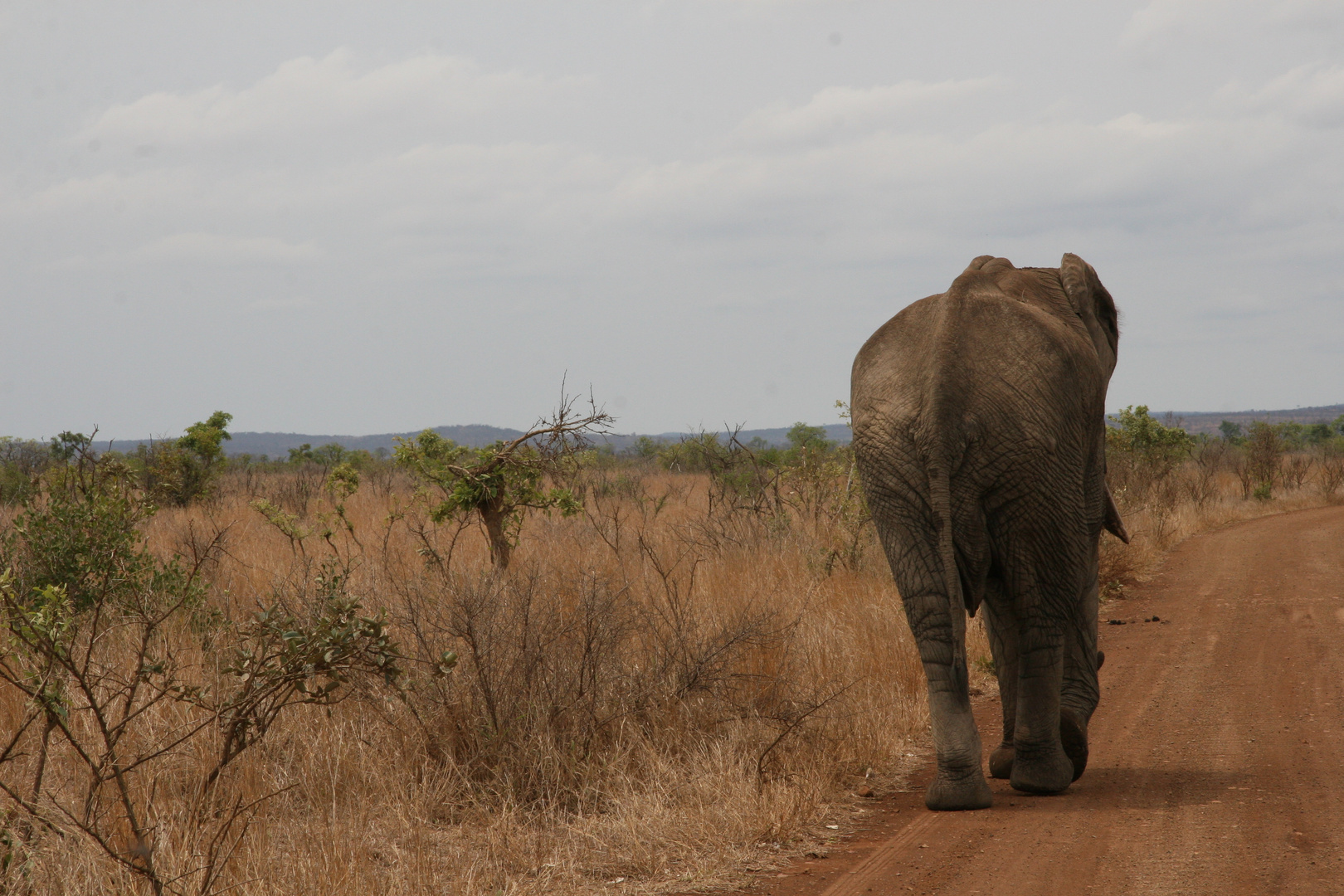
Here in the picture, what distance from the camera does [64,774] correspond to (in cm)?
513

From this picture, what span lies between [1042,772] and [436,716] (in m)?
2.93

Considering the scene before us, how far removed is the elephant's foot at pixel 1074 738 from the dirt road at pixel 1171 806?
0.11 m

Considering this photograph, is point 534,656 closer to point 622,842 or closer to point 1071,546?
point 622,842

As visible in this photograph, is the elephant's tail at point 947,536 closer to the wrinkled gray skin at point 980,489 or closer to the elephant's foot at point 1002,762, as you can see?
the wrinkled gray skin at point 980,489

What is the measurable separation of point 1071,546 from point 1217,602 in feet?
25.5

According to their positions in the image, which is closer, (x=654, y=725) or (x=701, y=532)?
(x=654, y=725)

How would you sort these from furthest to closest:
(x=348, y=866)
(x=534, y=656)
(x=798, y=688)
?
(x=798, y=688), (x=534, y=656), (x=348, y=866)

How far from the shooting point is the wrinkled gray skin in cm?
480

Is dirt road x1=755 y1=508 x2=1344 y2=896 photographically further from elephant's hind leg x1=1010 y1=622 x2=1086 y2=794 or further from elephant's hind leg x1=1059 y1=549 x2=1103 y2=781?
elephant's hind leg x1=1059 y1=549 x2=1103 y2=781

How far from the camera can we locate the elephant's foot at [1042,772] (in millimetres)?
5145

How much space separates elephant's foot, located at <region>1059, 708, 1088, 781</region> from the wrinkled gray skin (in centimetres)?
1

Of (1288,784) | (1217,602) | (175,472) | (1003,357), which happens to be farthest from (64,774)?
(175,472)

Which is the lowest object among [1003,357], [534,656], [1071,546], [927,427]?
[534,656]

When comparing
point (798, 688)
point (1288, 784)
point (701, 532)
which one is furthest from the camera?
point (701, 532)
